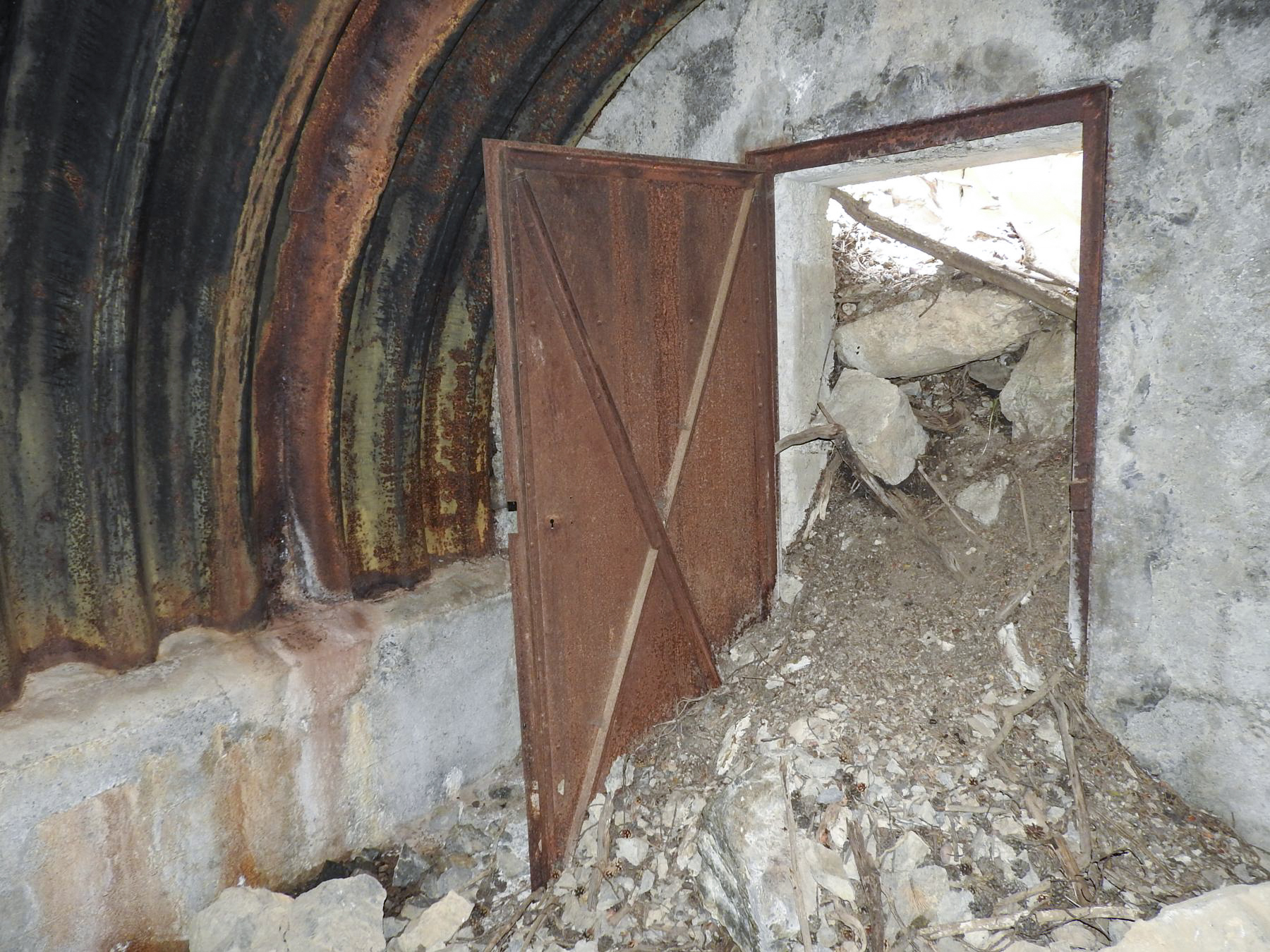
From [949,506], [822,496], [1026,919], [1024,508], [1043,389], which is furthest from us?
[822,496]

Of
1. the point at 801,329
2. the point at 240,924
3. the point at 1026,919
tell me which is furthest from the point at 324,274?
the point at 1026,919

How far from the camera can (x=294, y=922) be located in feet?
9.36

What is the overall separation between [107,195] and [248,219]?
0.43 metres

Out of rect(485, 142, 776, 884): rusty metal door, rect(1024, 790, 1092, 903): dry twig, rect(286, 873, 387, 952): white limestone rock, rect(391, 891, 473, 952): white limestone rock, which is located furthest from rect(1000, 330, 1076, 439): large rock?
rect(286, 873, 387, 952): white limestone rock

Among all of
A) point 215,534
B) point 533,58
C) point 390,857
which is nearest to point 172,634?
point 215,534

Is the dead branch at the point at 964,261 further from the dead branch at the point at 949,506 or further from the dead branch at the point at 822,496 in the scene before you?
the dead branch at the point at 822,496

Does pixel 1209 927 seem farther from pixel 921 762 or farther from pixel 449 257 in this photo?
pixel 449 257

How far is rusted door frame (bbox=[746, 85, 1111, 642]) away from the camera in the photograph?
2.58m

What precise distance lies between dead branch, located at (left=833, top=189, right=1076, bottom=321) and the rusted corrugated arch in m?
1.38

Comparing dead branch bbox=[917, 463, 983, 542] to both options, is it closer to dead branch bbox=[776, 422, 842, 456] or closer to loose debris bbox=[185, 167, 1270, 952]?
loose debris bbox=[185, 167, 1270, 952]

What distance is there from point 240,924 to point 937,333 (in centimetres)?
376

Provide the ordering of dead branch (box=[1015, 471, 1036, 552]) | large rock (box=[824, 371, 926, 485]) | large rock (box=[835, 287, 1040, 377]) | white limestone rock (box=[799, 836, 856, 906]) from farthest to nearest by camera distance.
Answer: large rock (box=[824, 371, 926, 485]), large rock (box=[835, 287, 1040, 377]), dead branch (box=[1015, 471, 1036, 552]), white limestone rock (box=[799, 836, 856, 906])

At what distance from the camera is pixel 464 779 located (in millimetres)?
3709

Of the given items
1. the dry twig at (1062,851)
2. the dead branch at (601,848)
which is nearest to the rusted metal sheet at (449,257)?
the dead branch at (601,848)
